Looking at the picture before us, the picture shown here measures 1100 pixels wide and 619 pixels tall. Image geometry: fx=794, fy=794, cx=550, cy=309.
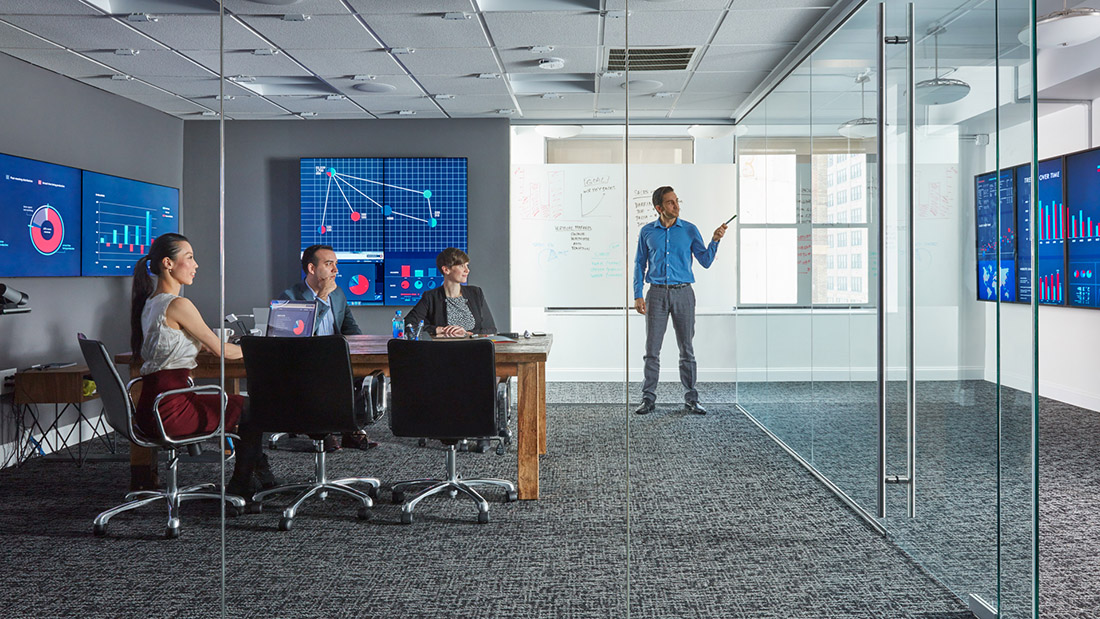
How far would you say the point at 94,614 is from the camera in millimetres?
2287

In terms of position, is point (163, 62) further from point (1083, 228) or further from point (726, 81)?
point (1083, 228)

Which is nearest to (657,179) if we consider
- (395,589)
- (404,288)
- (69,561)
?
(395,589)

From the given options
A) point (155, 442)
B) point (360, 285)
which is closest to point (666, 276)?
point (155, 442)

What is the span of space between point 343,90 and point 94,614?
392 cm

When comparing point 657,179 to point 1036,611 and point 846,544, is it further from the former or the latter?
point 1036,611

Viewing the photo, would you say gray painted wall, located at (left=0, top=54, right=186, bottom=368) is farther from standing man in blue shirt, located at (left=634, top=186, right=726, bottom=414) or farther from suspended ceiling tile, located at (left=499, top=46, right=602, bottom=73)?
suspended ceiling tile, located at (left=499, top=46, right=602, bottom=73)

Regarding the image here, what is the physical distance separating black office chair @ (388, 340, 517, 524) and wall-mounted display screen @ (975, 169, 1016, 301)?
170cm

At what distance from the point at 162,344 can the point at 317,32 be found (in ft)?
7.13

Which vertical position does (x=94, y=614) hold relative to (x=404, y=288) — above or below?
below

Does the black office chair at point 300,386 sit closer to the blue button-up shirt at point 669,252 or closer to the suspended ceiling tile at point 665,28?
the blue button-up shirt at point 669,252

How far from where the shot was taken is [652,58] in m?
4.73

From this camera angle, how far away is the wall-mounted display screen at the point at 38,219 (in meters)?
2.02

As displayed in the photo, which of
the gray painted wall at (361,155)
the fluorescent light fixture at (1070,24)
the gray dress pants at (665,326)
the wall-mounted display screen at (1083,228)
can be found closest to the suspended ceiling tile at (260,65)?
the gray painted wall at (361,155)

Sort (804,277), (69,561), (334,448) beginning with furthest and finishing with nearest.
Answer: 1. (334,448)
2. (804,277)
3. (69,561)
